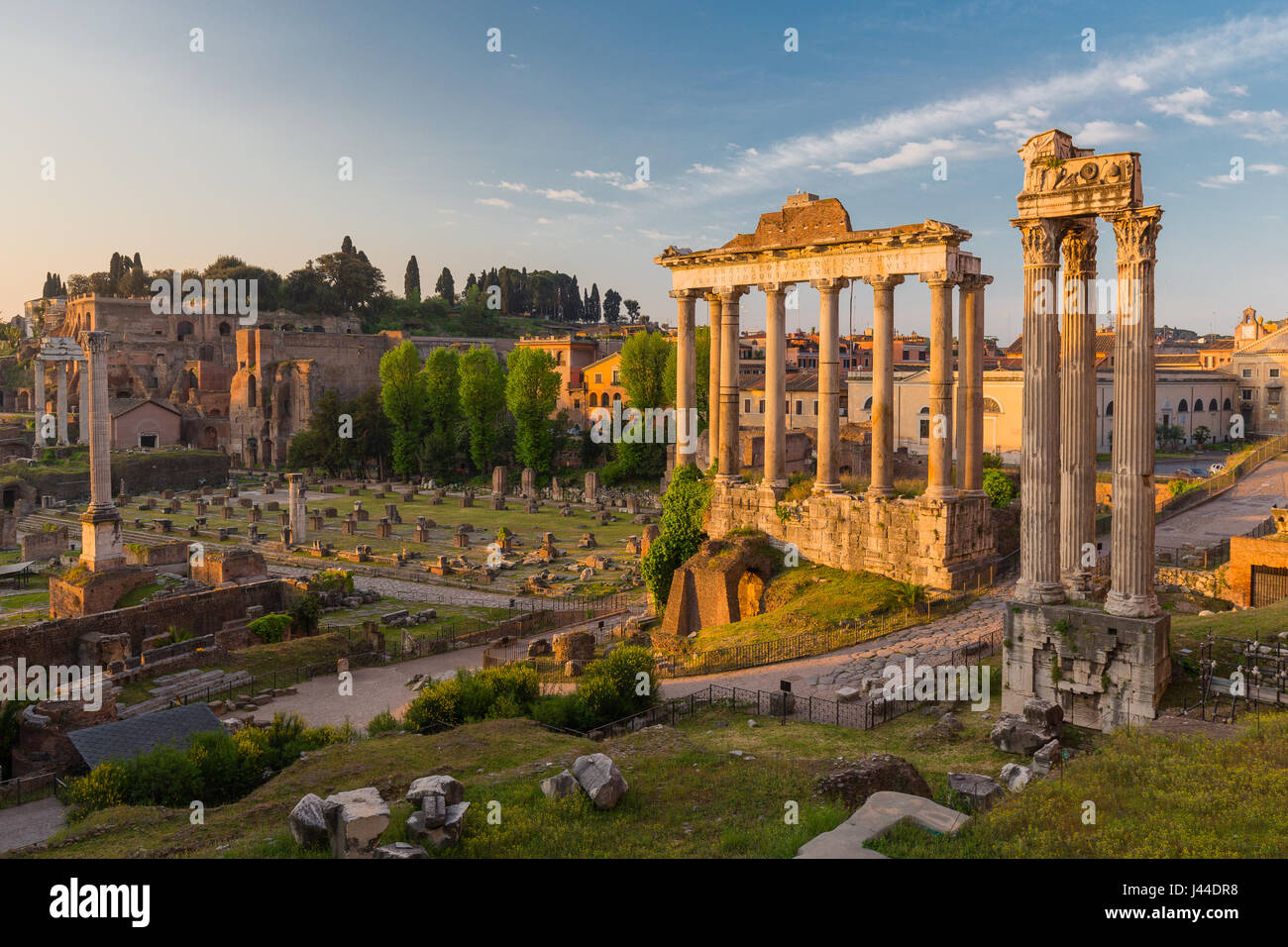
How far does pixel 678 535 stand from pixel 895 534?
5726 millimetres

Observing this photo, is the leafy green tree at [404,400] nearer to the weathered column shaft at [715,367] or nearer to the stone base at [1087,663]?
the weathered column shaft at [715,367]

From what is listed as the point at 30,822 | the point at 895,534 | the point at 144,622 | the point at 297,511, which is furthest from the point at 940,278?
the point at 297,511

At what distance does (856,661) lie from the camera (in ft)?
56.9

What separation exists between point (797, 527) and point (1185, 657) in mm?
9742

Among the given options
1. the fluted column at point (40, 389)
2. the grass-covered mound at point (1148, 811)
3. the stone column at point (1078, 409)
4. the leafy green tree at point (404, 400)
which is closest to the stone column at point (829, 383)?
the stone column at point (1078, 409)

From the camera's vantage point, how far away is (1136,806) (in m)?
8.09

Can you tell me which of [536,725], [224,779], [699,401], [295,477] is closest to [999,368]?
[699,401]

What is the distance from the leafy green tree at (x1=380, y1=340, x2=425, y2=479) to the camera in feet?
208

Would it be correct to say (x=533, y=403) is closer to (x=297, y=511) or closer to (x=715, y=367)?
(x=297, y=511)

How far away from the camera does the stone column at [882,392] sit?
68.0ft

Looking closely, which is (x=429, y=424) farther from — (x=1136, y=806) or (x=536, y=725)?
(x=1136, y=806)

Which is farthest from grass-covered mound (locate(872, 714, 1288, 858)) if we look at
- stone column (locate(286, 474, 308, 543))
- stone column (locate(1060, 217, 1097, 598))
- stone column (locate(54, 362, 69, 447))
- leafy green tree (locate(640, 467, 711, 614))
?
stone column (locate(54, 362, 69, 447))

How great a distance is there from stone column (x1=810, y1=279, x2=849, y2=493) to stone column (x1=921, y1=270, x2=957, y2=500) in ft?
6.71

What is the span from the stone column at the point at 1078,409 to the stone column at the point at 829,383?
25.9 feet
